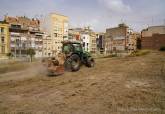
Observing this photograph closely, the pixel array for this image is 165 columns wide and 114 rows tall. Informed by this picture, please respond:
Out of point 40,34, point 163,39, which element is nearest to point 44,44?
point 40,34

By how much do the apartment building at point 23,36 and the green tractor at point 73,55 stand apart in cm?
4493

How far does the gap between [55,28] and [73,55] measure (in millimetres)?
67160

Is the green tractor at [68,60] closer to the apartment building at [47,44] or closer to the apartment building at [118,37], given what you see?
the apartment building at [47,44]

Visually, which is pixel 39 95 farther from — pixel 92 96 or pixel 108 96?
pixel 108 96

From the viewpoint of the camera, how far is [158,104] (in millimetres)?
7730

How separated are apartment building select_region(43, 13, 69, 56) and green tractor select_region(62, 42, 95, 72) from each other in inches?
2422

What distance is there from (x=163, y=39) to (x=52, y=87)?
211 ft

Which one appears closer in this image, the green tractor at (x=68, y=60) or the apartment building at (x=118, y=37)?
the green tractor at (x=68, y=60)

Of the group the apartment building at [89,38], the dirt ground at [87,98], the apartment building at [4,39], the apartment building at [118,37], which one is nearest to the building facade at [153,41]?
the apartment building at [118,37]

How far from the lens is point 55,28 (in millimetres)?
81625

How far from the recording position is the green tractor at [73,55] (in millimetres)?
15645

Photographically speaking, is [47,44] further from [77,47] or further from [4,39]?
[77,47]

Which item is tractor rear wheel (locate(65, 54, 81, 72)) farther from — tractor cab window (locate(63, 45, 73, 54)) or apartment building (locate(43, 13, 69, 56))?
apartment building (locate(43, 13, 69, 56))

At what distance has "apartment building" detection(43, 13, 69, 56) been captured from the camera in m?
79.7
